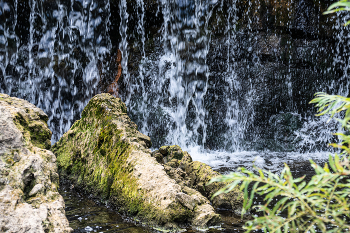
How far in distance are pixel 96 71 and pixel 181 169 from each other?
8570 millimetres

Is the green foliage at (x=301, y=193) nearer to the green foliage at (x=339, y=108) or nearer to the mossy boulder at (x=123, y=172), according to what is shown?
the green foliage at (x=339, y=108)

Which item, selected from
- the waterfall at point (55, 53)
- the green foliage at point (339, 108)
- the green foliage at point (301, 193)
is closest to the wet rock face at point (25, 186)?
the green foliage at point (301, 193)

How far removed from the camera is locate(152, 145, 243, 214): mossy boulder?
4.68m

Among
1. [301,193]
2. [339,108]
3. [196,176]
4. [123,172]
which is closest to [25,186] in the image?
[123,172]

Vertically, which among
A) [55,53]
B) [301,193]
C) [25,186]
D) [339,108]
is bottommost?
[25,186]

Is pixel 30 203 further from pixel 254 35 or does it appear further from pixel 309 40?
pixel 309 40

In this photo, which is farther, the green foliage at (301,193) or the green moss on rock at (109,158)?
the green moss on rock at (109,158)

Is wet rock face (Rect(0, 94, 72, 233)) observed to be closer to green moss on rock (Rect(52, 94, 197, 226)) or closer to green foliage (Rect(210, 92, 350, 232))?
green moss on rock (Rect(52, 94, 197, 226))

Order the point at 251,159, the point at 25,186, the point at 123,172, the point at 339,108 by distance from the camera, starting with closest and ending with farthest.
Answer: the point at 339,108, the point at 25,186, the point at 123,172, the point at 251,159

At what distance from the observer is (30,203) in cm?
296

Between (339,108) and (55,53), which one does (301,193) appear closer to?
(339,108)

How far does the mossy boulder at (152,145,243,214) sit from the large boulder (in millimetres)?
146

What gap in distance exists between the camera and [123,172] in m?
4.56

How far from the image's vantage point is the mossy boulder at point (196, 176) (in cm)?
468
